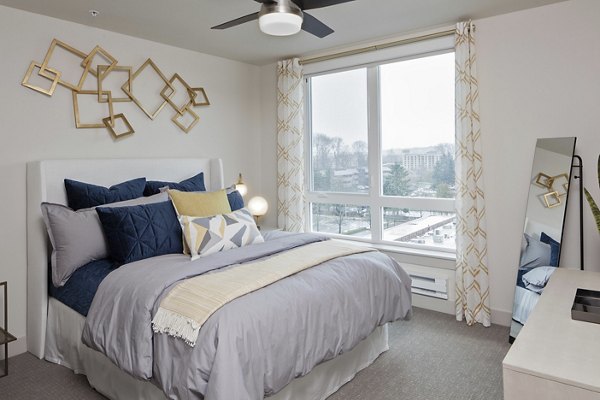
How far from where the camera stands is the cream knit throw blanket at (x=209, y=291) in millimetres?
1844

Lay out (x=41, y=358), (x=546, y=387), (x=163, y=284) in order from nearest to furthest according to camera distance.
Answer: (x=546, y=387)
(x=163, y=284)
(x=41, y=358)

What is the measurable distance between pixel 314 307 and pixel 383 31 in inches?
103

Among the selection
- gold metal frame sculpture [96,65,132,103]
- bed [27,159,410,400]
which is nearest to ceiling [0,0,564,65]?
gold metal frame sculpture [96,65,132,103]

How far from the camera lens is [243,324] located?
1806 mm

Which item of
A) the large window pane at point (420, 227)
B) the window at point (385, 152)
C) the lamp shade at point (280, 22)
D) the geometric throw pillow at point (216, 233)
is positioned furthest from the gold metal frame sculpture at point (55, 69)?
the large window pane at point (420, 227)

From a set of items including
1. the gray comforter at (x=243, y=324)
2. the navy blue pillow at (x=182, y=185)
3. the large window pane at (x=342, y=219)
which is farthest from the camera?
the large window pane at (x=342, y=219)

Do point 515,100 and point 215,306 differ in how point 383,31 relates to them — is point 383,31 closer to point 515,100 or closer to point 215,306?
point 515,100

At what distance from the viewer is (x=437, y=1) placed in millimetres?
2926

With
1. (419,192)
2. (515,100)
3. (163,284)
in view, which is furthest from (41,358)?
(515,100)

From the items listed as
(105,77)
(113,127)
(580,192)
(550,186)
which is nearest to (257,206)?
(113,127)

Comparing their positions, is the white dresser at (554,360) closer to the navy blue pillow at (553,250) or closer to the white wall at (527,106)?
the navy blue pillow at (553,250)

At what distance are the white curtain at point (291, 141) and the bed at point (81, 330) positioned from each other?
1.53 metres

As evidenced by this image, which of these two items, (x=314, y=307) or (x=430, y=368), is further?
(x=430, y=368)

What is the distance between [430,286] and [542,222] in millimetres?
1083
